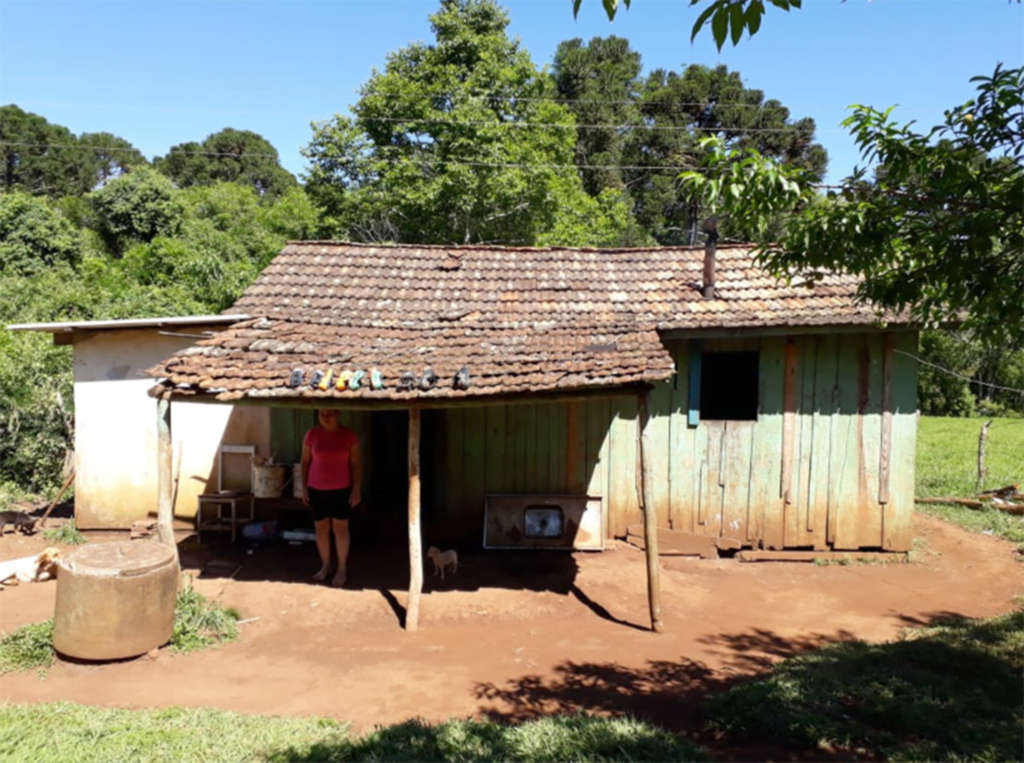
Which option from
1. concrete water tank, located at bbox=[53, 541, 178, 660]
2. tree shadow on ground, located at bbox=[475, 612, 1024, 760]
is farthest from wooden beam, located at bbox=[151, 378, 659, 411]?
tree shadow on ground, located at bbox=[475, 612, 1024, 760]

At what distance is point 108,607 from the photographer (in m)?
5.52

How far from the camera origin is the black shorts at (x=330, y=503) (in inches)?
285

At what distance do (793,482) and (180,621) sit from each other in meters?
6.94

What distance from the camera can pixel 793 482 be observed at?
8.72 m

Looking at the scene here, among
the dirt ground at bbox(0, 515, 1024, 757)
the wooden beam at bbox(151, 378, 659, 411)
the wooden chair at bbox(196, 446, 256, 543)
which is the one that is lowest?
the dirt ground at bbox(0, 515, 1024, 757)

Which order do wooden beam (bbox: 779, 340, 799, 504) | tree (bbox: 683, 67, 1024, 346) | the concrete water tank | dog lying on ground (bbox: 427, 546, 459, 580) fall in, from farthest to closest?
wooden beam (bbox: 779, 340, 799, 504)
dog lying on ground (bbox: 427, 546, 459, 580)
the concrete water tank
tree (bbox: 683, 67, 1024, 346)

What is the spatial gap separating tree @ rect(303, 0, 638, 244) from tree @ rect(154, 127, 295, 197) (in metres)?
27.1

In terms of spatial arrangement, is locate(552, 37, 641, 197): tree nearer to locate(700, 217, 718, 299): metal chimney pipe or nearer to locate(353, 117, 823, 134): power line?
locate(353, 117, 823, 134): power line

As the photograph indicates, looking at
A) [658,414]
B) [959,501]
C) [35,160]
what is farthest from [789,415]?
[35,160]

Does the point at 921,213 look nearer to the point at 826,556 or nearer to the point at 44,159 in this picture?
the point at 826,556

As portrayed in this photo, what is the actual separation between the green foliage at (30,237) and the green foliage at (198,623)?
21090mm

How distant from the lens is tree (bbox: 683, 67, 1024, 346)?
347 cm

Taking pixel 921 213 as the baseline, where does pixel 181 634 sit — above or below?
below

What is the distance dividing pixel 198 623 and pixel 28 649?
1.25 m
